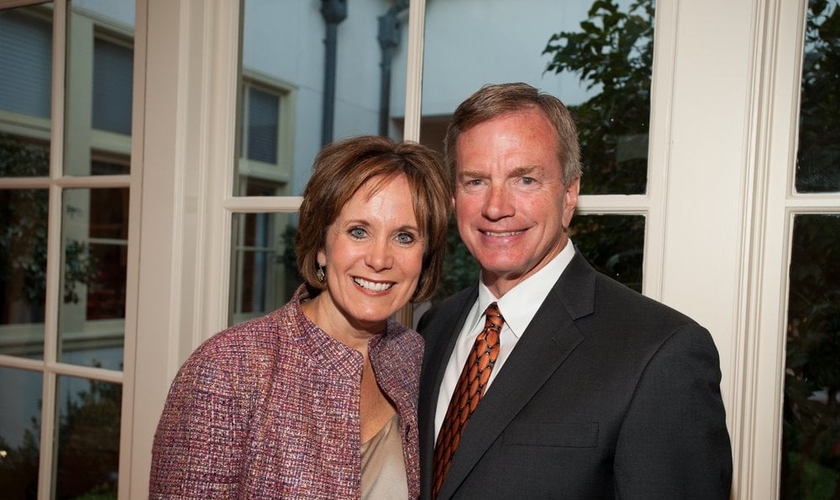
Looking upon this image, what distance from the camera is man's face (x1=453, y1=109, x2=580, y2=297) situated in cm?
132

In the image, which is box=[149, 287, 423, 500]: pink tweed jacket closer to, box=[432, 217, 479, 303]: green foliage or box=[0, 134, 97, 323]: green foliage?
box=[432, 217, 479, 303]: green foliage

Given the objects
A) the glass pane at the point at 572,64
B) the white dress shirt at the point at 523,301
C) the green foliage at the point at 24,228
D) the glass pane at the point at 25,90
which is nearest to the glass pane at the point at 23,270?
the green foliage at the point at 24,228

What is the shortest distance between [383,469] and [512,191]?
2.05ft

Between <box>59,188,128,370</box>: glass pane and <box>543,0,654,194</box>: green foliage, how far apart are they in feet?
4.71

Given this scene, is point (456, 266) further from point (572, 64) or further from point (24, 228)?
point (24, 228)

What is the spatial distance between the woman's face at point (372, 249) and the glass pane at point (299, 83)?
0.60m

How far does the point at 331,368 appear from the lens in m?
1.33

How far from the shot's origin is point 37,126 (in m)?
2.34

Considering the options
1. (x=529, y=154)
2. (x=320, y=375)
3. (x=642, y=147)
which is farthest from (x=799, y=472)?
(x=320, y=375)

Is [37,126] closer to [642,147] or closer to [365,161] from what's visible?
[365,161]

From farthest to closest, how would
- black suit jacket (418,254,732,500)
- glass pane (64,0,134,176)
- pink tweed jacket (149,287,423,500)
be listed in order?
glass pane (64,0,134,176) → pink tweed jacket (149,287,423,500) → black suit jacket (418,254,732,500)

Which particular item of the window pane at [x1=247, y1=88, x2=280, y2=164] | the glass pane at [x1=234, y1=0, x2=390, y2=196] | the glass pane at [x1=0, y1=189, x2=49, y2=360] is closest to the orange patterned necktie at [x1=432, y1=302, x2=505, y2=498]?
the glass pane at [x1=234, y1=0, x2=390, y2=196]

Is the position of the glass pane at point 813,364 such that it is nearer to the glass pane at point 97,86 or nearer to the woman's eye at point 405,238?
the woman's eye at point 405,238

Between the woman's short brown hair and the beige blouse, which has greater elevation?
the woman's short brown hair
